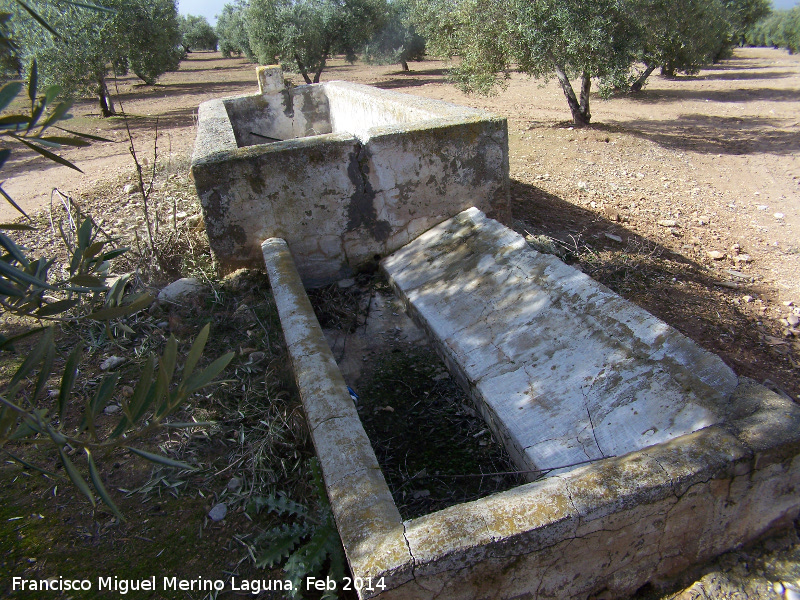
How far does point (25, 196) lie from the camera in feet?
25.8

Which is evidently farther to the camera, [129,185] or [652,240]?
[129,185]

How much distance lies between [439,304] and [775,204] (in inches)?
214

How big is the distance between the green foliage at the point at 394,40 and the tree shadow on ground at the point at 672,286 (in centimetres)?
1870

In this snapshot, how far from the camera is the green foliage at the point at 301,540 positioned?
2152 mm

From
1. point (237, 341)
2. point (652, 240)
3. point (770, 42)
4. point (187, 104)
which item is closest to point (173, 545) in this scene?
point (237, 341)

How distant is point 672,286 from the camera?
454 centimetres

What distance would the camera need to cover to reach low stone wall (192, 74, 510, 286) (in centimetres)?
426

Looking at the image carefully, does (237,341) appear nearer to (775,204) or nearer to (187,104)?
(775,204)

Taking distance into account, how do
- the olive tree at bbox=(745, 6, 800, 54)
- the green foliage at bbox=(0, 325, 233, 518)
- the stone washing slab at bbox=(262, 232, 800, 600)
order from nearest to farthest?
1. the green foliage at bbox=(0, 325, 233, 518)
2. the stone washing slab at bbox=(262, 232, 800, 600)
3. the olive tree at bbox=(745, 6, 800, 54)

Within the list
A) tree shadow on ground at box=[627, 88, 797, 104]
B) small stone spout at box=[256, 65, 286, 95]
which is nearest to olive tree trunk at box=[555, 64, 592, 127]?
tree shadow on ground at box=[627, 88, 797, 104]

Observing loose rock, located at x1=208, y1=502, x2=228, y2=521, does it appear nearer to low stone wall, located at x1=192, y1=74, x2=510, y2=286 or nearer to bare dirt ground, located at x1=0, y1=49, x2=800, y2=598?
bare dirt ground, located at x1=0, y1=49, x2=800, y2=598

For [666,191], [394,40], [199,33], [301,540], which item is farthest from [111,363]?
[199,33]

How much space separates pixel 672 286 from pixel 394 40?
2145 cm

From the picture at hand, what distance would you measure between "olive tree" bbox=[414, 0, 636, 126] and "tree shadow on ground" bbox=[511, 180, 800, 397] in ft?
13.2
